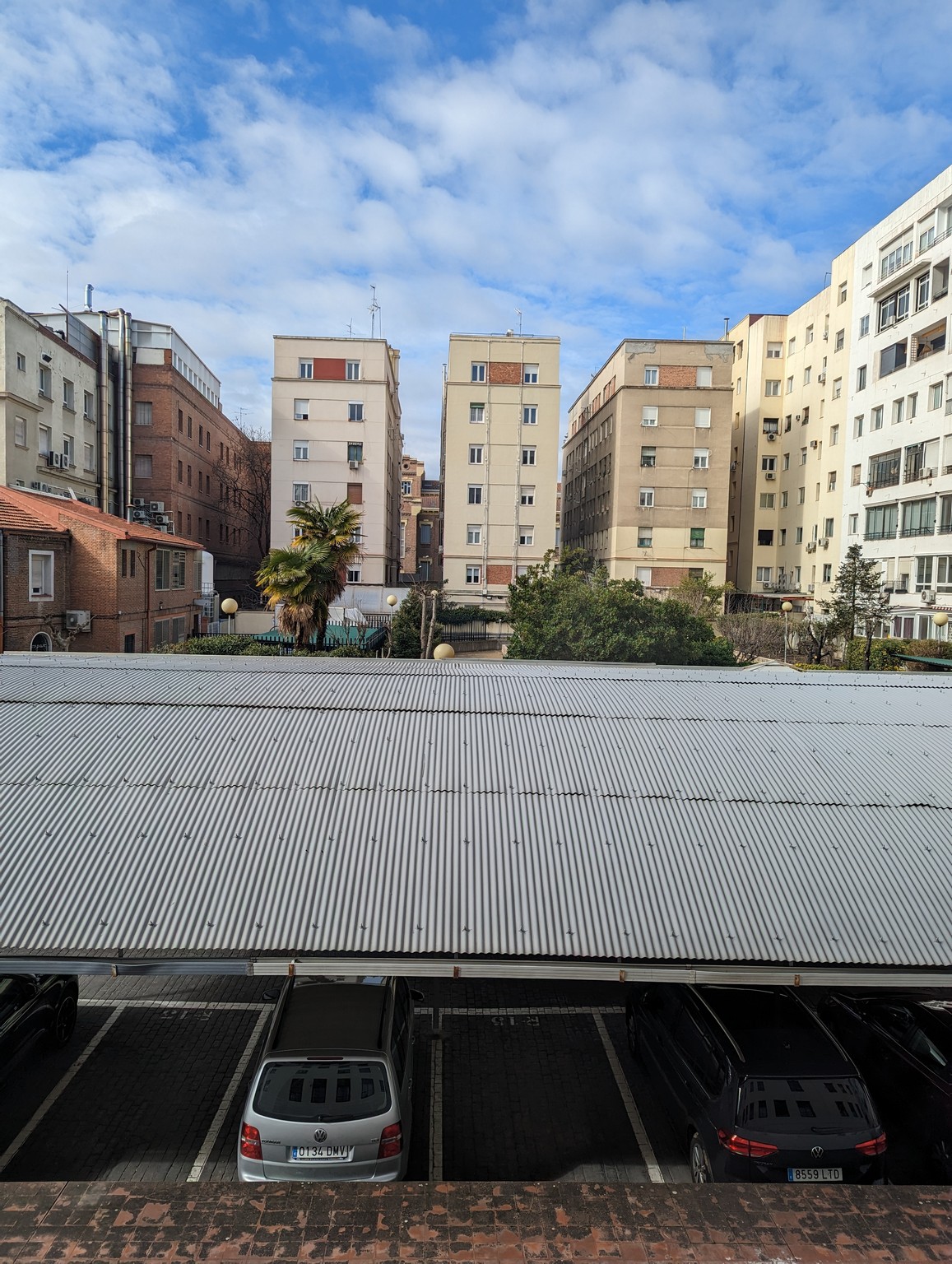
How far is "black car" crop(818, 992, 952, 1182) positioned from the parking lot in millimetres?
2229

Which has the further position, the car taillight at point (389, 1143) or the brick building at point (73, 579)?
the brick building at point (73, 579)

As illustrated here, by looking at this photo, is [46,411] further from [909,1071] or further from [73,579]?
[909,1071]

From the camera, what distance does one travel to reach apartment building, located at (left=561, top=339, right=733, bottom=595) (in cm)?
4634

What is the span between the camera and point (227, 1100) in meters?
7.76

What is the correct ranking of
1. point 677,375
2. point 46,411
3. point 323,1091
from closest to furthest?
point 323,1091 < point 46,411 < point 677,375

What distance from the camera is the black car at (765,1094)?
6.13 meters

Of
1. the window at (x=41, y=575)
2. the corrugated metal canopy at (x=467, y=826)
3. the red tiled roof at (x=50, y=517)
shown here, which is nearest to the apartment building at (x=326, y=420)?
the red tiled roof at (x=50, y=517)

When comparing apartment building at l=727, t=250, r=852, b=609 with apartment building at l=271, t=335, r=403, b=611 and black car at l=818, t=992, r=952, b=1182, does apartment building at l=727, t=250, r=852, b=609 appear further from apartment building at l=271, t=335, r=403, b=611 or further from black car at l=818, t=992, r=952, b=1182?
black car at l=818, t=992, r=952, b=1182

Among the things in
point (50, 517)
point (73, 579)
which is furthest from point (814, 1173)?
point (50, 517)

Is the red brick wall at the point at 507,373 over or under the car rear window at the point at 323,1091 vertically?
over

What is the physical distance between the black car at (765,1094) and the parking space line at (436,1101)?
2.26 meters

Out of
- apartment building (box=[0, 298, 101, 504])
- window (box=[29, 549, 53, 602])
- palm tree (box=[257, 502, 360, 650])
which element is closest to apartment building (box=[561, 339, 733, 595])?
palm tree (box=[257, 502, 360, 650])

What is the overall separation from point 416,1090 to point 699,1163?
2.87 metres

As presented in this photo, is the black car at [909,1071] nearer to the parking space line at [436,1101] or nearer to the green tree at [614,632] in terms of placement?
the parking space line at [436,1101]
